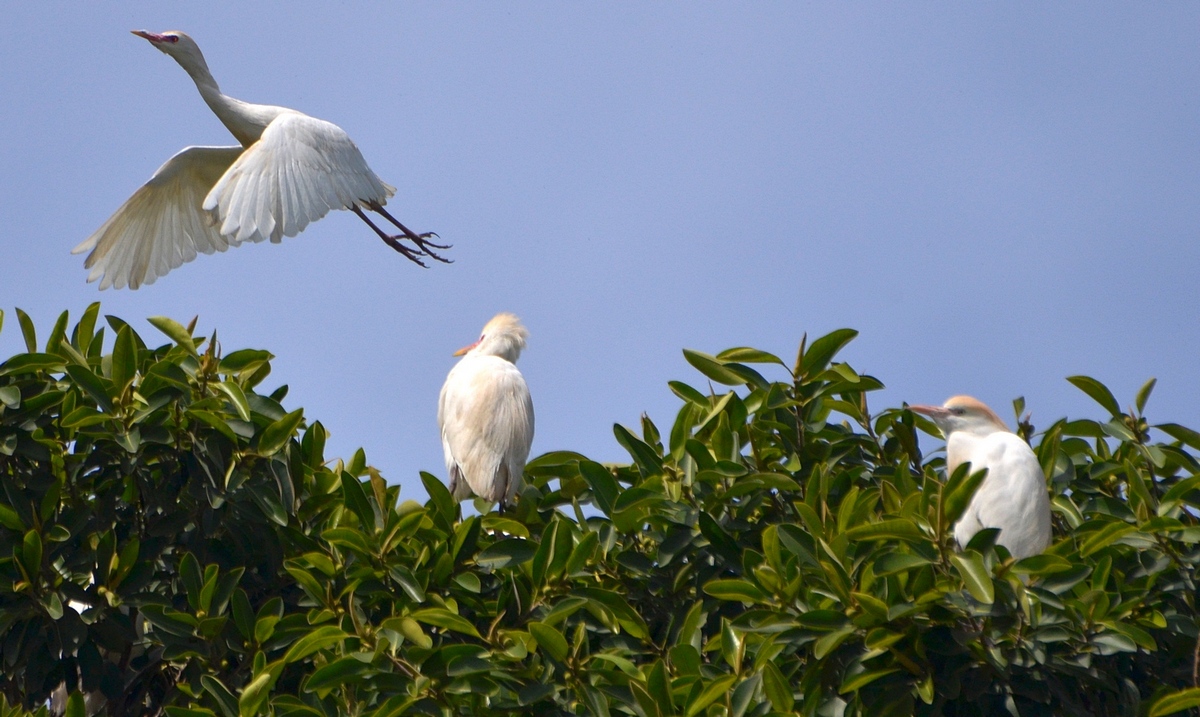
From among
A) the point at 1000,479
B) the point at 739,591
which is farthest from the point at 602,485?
the point at 1000,479

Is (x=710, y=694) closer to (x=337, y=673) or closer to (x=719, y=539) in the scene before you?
(x=719, y=539)

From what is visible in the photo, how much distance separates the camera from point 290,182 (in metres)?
5.34

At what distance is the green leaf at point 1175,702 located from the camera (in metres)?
3.18

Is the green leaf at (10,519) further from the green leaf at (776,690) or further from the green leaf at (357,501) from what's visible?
the green leaf at (776,690)

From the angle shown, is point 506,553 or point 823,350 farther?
point 823,350

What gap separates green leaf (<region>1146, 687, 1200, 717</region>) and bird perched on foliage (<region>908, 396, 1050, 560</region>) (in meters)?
0.92

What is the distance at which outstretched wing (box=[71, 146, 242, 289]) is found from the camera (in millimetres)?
6527

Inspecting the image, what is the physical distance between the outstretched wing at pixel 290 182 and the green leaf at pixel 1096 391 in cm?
312

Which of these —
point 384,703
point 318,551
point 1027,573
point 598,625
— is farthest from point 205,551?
point 1027,573

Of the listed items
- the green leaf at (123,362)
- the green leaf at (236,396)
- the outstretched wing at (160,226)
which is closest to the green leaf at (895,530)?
the green leaf at (236,396)

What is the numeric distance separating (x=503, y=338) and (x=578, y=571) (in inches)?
110

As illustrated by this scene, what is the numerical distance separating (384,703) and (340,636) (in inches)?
10.1

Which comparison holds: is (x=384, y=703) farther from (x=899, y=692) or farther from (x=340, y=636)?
(x=899, y=692)

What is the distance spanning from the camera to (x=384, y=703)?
3.24m
